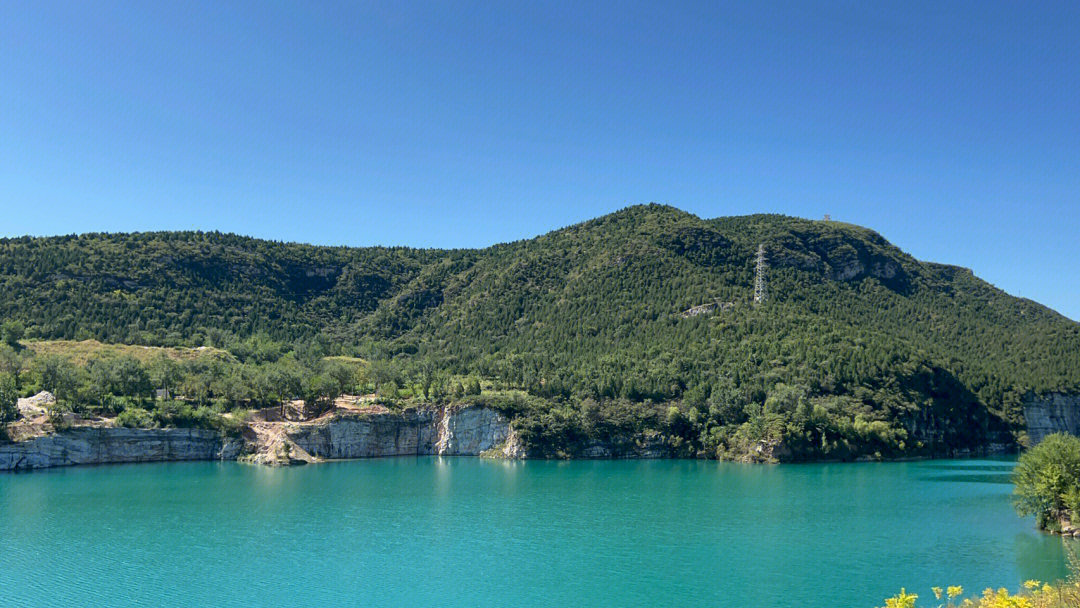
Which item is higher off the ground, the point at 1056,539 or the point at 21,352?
the point at 21,352

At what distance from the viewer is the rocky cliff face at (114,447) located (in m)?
90.5

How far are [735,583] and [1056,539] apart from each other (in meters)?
24.8

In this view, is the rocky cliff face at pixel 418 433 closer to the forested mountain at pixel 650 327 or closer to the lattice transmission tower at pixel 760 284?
the forested mountain at pixel 650 327

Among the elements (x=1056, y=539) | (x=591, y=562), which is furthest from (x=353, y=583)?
(x=1056, y=539)

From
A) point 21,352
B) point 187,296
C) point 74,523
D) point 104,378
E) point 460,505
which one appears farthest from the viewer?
point 187,296

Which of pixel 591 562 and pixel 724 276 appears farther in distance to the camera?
pixel 724 276

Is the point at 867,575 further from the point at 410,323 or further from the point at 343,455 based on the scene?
the point at 410,323

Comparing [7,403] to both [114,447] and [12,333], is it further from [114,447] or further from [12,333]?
[12,333]

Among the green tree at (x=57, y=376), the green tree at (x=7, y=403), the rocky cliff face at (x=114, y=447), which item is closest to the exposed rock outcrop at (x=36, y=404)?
the green tree at (x=57, y=376)

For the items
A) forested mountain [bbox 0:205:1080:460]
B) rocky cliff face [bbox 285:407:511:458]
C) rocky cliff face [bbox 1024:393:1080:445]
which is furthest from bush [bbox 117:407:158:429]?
rocky cliff face [bbox 1024:393:1080:445]

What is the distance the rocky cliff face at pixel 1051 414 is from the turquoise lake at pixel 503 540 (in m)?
54.6

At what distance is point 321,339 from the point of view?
175750mm

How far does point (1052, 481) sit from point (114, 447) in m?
97.3

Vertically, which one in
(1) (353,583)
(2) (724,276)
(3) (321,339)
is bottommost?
(1) (353,583)
